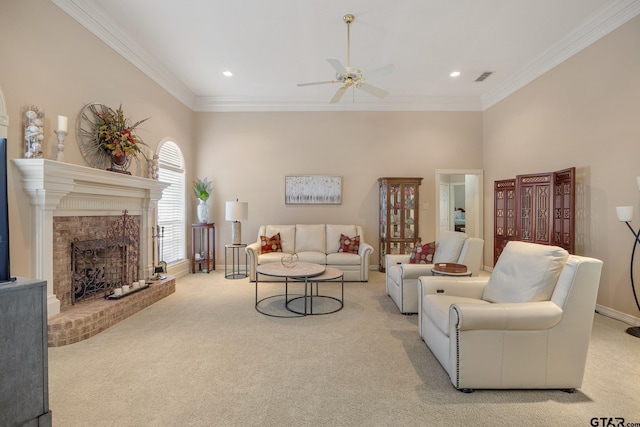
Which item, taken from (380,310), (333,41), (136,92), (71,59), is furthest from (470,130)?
(71,59)

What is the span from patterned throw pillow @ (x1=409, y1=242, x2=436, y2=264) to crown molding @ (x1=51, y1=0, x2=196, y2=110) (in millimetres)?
4740

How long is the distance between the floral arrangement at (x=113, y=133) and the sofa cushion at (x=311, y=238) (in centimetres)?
306

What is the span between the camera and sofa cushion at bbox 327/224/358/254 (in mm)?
5910

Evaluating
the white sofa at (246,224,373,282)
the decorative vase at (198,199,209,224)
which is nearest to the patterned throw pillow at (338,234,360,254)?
the white sofa at (246,224,373,282)

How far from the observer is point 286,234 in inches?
233

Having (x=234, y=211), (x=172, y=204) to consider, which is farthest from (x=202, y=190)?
(x=234, y=211)

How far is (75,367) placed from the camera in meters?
2.46

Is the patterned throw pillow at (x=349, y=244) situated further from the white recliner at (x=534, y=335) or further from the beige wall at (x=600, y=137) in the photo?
the white recliner at (x=534, y=335)

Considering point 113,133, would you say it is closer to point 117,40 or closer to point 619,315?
point 117,40

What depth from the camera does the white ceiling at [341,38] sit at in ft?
11.4

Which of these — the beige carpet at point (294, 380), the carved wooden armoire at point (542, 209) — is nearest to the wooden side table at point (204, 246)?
the beige carpet at point (294, 380)

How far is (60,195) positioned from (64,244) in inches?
22.4

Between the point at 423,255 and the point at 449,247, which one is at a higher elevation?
the point at 449,247

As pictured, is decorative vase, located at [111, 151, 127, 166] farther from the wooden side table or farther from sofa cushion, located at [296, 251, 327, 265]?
sofa cushion, located at [296, 251, 327, 265]
